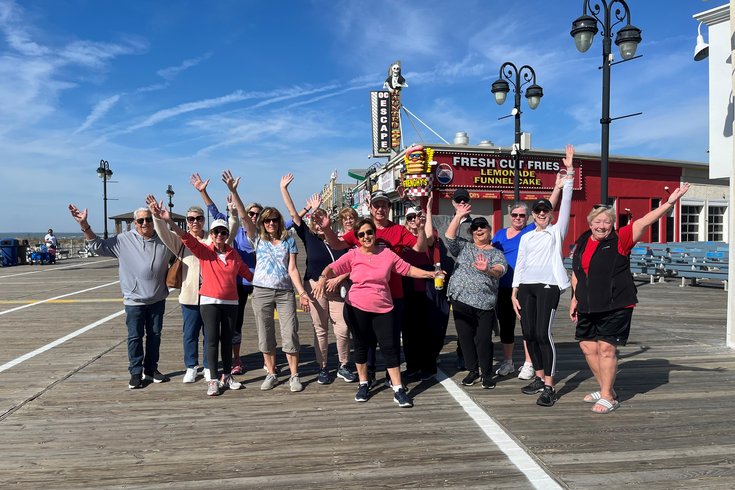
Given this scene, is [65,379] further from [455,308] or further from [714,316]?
[714,316]

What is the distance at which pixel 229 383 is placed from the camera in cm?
521

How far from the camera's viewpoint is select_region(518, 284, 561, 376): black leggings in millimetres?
4633

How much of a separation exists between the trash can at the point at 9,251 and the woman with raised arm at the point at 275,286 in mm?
26976

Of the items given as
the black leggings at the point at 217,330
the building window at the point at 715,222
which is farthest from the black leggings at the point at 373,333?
the building window at the point at 715,222

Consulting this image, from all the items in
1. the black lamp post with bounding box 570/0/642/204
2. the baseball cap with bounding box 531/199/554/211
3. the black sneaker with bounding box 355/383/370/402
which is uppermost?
the black lamp post with bounding box 570/0/642/204

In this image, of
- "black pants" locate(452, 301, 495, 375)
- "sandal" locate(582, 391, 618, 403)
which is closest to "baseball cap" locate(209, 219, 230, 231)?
"black pants" locate(452, 301, 495, 375)

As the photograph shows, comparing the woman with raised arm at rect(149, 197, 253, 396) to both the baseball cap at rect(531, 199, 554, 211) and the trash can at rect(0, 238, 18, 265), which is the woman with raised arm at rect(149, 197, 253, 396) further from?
the trash can at rect(0, 238, 18, 265)

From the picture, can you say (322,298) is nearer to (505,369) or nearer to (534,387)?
(505,369)

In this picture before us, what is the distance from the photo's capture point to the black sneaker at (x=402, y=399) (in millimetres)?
4516

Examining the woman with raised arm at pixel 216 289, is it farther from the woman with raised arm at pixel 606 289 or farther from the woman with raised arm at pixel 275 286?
the woman with raised arm at pixel 606 289

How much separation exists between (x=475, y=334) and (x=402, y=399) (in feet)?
3.54

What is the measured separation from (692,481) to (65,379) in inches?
238

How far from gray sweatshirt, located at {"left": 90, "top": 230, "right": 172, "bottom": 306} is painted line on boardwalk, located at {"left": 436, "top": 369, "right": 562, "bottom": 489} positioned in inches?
131

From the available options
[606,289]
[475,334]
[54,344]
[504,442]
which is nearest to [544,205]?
[606,289]
